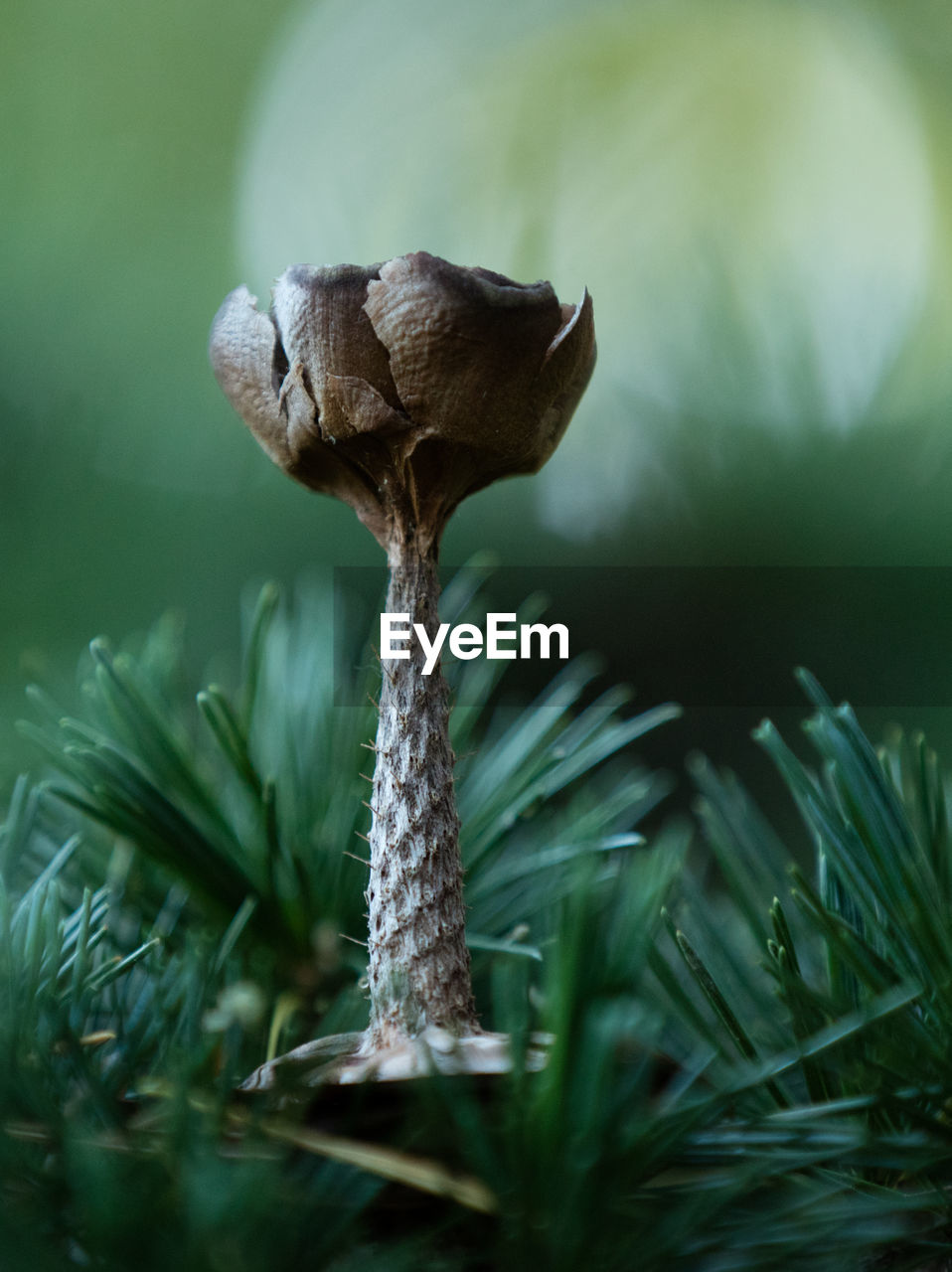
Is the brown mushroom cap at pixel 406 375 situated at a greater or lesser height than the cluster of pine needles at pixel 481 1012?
greater

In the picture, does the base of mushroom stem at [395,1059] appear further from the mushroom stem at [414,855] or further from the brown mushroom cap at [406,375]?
Answer: the brown mushroom cap at [406,375]

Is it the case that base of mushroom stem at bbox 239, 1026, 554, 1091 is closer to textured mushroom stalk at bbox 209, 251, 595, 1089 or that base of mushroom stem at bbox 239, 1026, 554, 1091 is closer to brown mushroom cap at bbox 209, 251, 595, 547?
textured mushroom stalk at bbox 209, 251, 595, 1089

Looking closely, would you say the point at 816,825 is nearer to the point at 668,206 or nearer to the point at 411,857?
the point at 411,857

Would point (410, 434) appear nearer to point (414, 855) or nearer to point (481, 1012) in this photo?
point (414, 855)

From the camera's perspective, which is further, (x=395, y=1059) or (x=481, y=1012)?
(x=481, y=1012)

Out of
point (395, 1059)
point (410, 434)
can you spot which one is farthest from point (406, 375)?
point (395, 1059)

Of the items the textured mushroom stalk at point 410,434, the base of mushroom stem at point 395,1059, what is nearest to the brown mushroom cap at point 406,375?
the textured mushroom stalk at point 410,434

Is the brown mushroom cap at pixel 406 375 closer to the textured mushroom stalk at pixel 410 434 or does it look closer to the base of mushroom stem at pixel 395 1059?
the textured mushroom stalk at pixel 410 434

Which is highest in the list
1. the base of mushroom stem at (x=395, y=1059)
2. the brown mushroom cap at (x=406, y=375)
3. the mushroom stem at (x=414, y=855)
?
the brown mushroom cap at (x=406, y=375)
